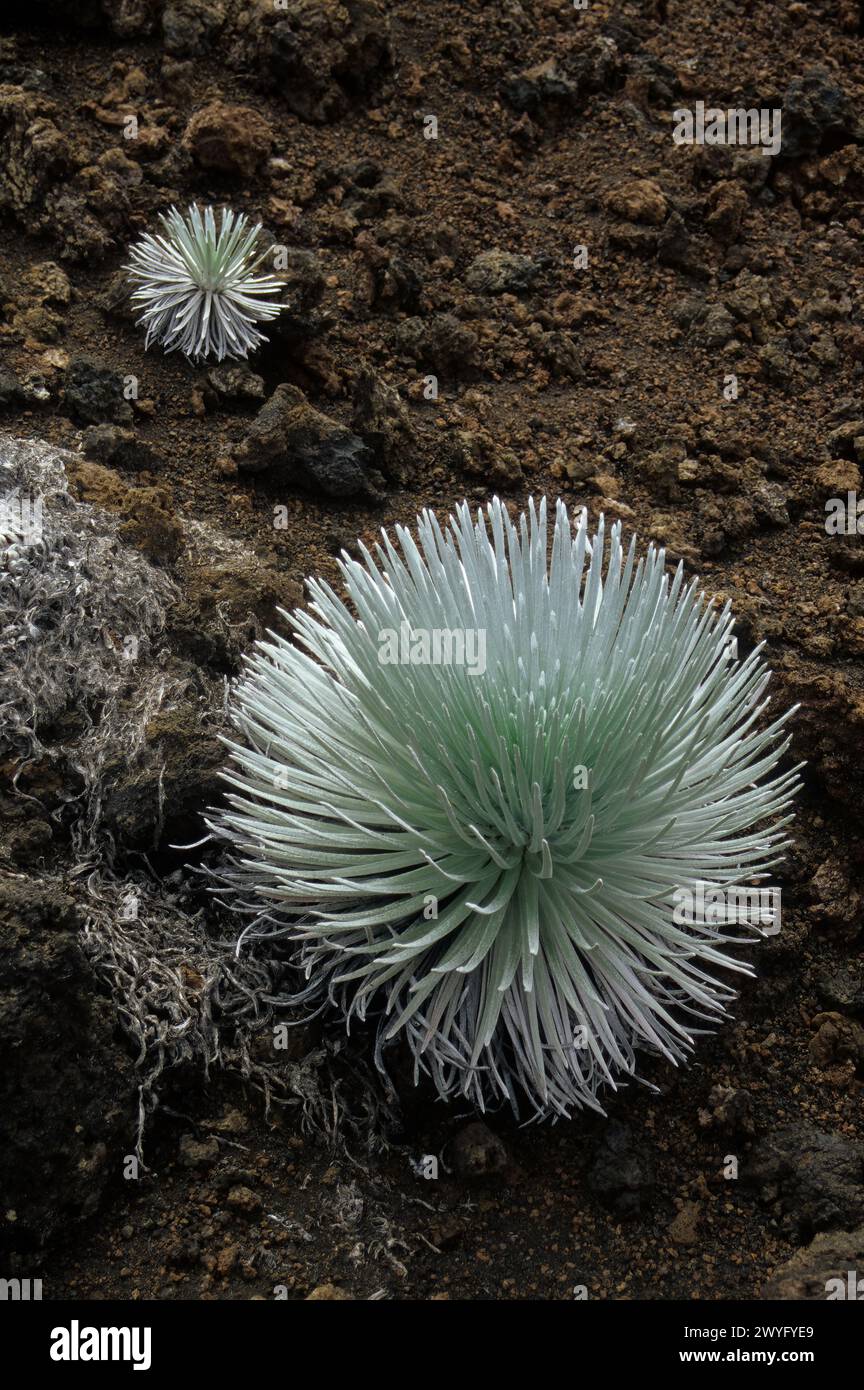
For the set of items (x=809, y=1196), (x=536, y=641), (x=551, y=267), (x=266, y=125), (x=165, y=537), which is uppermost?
(x=266, y=125)

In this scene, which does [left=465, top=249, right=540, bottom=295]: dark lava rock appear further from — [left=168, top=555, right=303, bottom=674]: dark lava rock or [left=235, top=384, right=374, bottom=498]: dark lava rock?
[left=168, top=555, right=303, bottom=674]: dark lava rock

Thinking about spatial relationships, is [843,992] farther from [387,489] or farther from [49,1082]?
[387,489]

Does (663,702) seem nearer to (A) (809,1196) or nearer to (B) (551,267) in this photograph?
(A) (809,1196)

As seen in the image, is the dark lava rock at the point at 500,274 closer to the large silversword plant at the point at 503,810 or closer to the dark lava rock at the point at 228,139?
the dark lava rock at the point at 228,139

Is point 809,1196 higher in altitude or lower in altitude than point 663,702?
lower

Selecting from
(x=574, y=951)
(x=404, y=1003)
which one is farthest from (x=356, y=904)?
(x=574, y=951)

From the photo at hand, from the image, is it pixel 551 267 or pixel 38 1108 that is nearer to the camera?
pixel 38 1108
